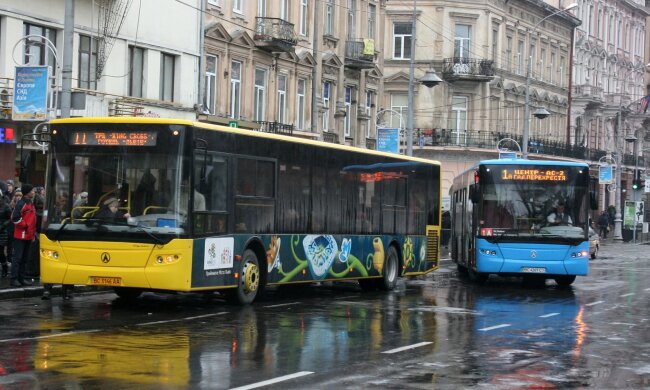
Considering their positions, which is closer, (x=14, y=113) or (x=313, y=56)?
(x=14, y=113)

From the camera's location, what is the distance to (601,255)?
163ft

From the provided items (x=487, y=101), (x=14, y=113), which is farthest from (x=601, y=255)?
(x=14, y=113)

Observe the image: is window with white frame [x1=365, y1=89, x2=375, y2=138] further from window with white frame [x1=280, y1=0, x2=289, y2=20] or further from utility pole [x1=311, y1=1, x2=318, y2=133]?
window with white frame [x1=280, y1=0, x2=289, y2=20]

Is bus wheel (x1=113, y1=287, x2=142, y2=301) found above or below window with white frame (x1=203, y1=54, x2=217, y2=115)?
below

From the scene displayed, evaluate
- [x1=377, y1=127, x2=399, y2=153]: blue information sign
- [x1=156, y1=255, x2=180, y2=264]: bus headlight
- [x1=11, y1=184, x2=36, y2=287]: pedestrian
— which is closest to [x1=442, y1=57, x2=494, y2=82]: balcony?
[x1=377, y1=127, x2=399, y2=153]: blue information sign

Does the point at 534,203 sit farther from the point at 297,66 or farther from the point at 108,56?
the point at 297,66

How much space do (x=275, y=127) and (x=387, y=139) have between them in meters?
4.76

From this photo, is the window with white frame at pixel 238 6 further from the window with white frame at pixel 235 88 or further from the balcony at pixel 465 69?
the balcony at pixel 465 69

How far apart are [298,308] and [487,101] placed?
4965 cm

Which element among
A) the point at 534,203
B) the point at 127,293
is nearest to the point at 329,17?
the point at 534,203

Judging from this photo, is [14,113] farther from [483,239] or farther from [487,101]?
[487,101]

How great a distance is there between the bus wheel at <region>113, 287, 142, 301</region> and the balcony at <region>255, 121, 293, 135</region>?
23.7 meters

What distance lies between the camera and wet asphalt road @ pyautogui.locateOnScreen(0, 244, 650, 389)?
1158 cm

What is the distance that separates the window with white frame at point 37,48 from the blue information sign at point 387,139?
501 inches
